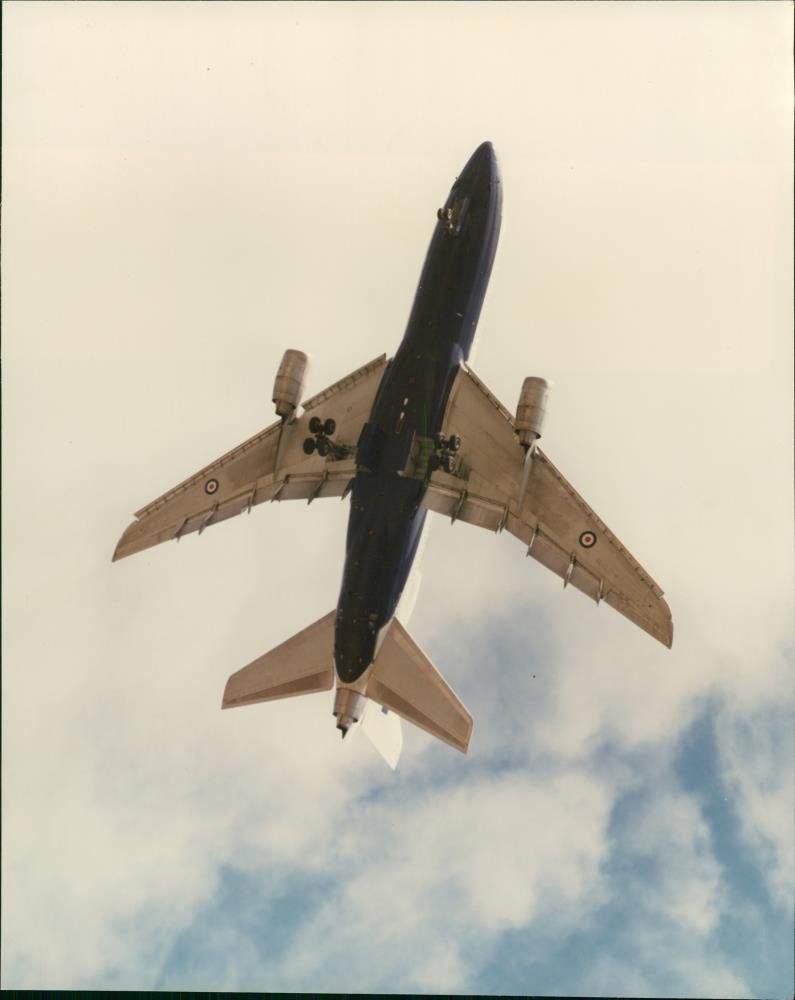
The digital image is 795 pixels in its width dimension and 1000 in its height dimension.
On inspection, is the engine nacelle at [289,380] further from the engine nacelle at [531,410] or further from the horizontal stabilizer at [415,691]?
the horizontal stabilizer at [415,691]

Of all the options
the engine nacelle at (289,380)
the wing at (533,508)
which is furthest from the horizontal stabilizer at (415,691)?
the engine nacelle at (289,380)

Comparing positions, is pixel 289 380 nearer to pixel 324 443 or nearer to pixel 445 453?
pixel 324 443

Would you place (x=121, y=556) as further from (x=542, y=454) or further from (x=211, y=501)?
(x=542, y=454)

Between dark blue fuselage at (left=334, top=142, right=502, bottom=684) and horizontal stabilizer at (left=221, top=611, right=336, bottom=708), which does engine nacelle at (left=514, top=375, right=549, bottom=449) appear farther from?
horizontal stabilizer at (left=221, top=611, right=336, bottom=708)

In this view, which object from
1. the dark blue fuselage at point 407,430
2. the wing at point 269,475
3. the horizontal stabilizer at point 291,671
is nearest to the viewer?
the dark blue fuselage at point 407,430

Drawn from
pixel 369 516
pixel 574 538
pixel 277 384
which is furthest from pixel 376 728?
pixel 277 384
